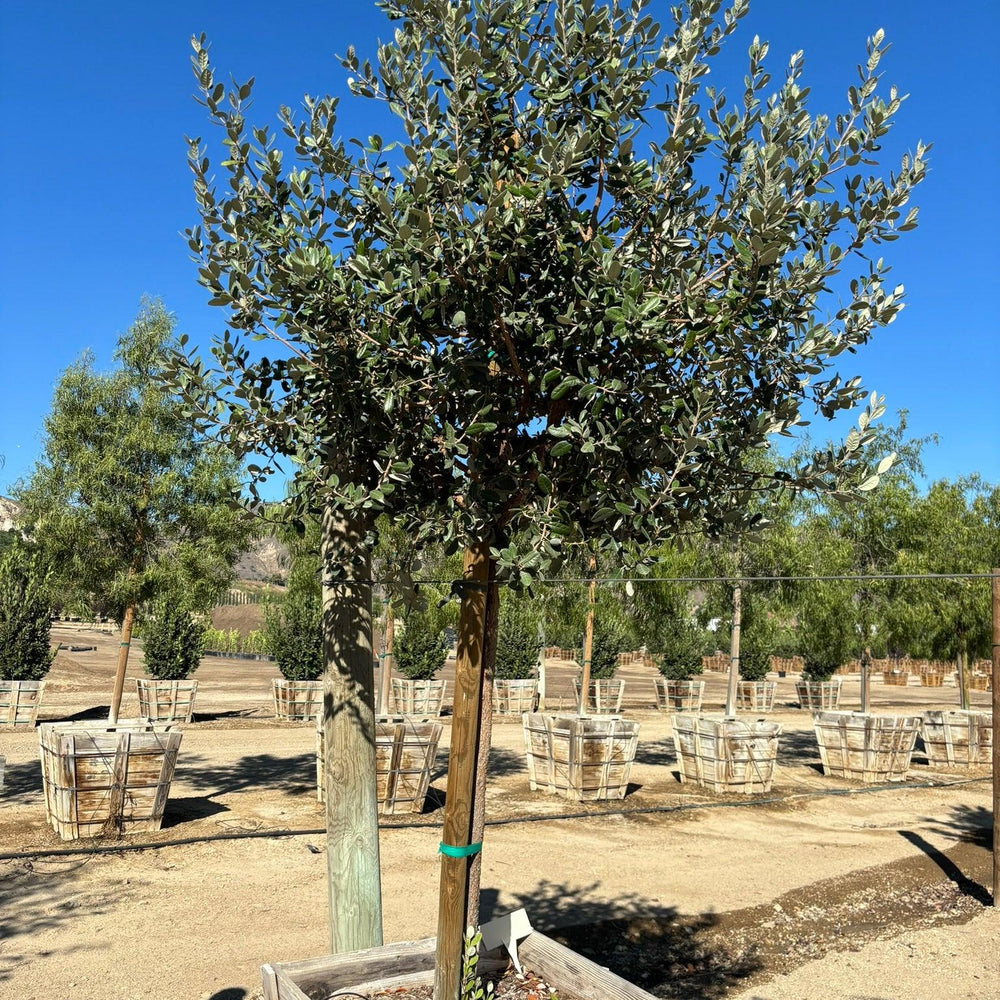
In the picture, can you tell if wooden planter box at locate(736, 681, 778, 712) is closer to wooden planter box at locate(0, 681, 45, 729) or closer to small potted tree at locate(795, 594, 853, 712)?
small potted tree at locate(795, 594, 853, 712)

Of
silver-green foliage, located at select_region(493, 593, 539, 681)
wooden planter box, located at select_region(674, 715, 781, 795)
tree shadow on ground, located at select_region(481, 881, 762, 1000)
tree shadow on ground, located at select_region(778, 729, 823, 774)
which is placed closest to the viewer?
tree shadow on ground, located at select_region(481, 881, 762, 1000)

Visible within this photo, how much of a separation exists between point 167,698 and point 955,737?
55.9 ft

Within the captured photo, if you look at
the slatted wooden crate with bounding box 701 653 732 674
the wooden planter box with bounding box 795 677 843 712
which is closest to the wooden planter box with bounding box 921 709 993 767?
the wooden planter box with bounding box 795 677 843 712

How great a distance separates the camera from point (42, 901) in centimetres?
751

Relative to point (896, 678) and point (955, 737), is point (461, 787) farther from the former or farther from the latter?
point (896, 678)

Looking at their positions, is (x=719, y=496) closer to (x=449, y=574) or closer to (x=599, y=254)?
(x=599, y=254)

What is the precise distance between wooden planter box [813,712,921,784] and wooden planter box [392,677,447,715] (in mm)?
8322

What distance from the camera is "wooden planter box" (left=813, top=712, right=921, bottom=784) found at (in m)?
15.4

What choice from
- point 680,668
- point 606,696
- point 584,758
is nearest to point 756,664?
point 680,668

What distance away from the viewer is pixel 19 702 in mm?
18203

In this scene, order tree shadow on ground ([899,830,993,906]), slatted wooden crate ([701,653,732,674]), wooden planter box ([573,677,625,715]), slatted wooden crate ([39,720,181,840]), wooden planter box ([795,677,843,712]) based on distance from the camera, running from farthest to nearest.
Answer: slatted wooden crate ([701,653,732,674])
wooden planter box ([795,677,843,712])
wooden planter box ([573,677,625,715])
slatted wooden crate ([39,720,181,840])
tree shadow on ground ([899,830,993,906])

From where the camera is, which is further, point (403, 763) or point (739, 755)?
point (739, 755)

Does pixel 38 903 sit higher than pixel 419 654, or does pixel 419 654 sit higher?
pixel 419 654

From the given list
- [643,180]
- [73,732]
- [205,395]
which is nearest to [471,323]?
[643,180]
